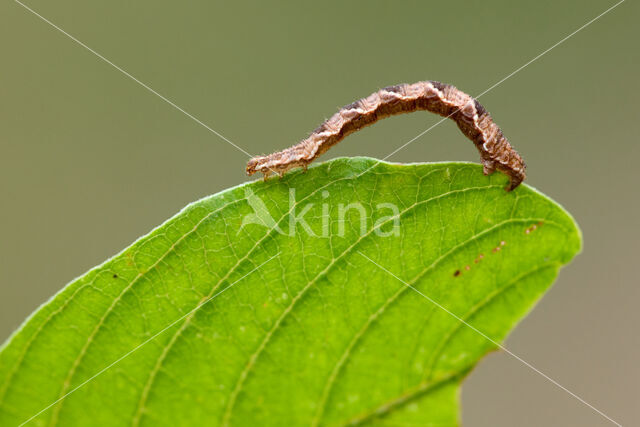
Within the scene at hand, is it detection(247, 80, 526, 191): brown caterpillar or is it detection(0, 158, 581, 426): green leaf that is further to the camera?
detection(247, 80, 526, 191): brown caterpillar

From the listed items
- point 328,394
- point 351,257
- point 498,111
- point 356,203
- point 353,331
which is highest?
point 498,111

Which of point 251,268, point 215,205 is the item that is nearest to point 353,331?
point 251,268

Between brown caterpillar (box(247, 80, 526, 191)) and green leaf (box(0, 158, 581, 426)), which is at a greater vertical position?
brown caterpillar (box(247, 80, 526, 191))

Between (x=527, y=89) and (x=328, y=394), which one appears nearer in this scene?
(x=328, y=394)

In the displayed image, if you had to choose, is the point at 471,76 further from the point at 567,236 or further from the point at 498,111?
the point at 567,236

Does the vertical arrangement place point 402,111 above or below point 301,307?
above

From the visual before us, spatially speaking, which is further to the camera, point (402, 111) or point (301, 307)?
point (402, 111)

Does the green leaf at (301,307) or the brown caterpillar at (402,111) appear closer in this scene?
the green leaf at (301,307)

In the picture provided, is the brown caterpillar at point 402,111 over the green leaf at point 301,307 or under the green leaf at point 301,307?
over
